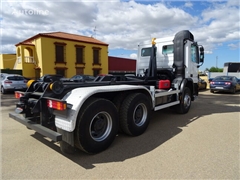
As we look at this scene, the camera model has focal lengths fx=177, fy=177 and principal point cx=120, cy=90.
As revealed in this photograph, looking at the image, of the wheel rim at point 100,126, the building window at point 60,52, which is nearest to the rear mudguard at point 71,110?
the wheel rim at point 100,126

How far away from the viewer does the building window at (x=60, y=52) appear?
21681 millimetres

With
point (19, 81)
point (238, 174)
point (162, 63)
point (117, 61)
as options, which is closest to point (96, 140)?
point (238, 174)

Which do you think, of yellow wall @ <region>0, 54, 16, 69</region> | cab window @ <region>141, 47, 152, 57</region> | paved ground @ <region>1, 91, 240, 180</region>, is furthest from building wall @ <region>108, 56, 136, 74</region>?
paved ground @ <region>1, 91, 240, 180</region>

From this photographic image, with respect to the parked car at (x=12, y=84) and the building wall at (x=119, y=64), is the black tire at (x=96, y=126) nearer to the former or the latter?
the parked car at (x=12, y=84)

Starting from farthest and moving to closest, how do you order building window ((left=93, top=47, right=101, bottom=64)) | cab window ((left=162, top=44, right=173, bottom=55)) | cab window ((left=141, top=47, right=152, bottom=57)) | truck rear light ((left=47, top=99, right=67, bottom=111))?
building window ((left=93, top=47, right=101, bottom=64)) → cab window ((left=141, top=47, right=152, bottom=57)) → cab window ((left=162, top=44, right=173, bottom=55)) → truck rear light ((left=47, top=99, right=67, bottom=111))

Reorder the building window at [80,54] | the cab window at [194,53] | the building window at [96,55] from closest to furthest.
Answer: the cab window at [194,53], the building window at [80,54], the building window at [96,55]

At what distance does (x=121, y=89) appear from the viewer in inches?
150

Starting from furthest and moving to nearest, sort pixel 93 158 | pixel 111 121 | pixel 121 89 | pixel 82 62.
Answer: pixel 82 62 < pixel 121 89 < pixel 111 121 < pixel 93 158

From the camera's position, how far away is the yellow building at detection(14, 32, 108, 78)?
68.5 feet

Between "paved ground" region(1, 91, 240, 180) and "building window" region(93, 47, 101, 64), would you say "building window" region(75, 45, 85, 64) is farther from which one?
"paved ground" region(1, 91, 240, 180)

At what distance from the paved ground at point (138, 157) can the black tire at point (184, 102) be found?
165 centimetres

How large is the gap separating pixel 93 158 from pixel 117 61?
28870 mm

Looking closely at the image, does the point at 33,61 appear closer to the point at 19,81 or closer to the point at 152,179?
the point at 19,81

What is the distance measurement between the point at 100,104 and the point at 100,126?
49 cm
